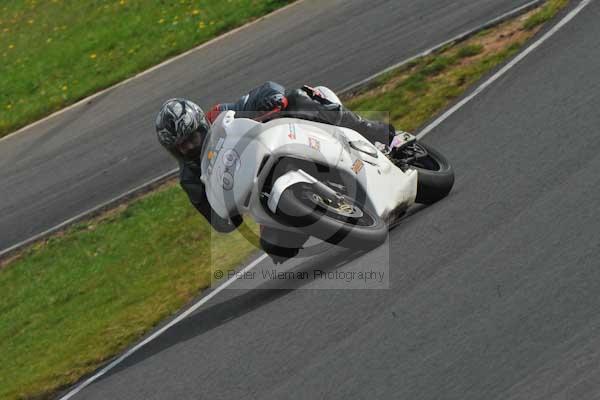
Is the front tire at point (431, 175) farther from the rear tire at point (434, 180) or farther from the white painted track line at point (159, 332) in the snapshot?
the white painted track line at point (159, 332)

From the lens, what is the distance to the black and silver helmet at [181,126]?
23.6ft

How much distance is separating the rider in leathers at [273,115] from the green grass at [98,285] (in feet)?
5.12

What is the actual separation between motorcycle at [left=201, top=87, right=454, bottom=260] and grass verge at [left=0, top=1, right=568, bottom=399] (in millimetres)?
2123

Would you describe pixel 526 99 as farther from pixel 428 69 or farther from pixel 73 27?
pixel 73 27

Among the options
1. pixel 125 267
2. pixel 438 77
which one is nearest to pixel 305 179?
pixel 125 267

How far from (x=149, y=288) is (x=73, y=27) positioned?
13.5 metres

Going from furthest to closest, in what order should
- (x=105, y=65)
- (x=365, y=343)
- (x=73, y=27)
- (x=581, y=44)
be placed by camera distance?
(x=73, y=27)
(x=105, y=65)
(x=581, y=44)
(x=365, y=343)

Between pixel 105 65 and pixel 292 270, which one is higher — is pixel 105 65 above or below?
below

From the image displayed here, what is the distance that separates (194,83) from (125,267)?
5.55 meters

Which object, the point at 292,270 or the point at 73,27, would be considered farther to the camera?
the point at 73,27

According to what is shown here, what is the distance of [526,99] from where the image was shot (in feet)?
31.6

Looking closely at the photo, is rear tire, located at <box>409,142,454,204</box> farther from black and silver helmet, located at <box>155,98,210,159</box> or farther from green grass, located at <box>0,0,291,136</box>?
green grass, located at <box>0,0,291,136</box>

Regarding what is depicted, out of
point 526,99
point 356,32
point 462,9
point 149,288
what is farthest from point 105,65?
point 526,99

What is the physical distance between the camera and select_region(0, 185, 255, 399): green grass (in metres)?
8.82
